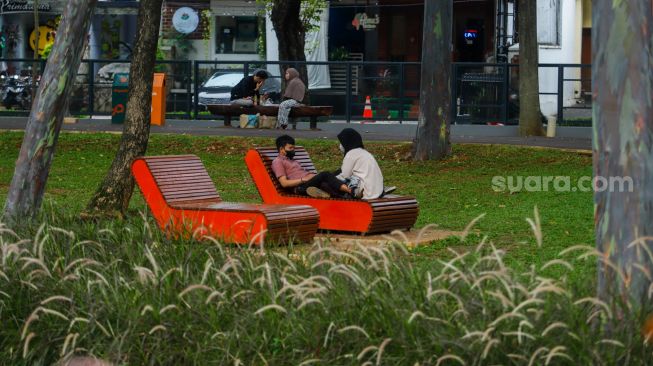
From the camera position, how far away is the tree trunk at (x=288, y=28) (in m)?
33.0

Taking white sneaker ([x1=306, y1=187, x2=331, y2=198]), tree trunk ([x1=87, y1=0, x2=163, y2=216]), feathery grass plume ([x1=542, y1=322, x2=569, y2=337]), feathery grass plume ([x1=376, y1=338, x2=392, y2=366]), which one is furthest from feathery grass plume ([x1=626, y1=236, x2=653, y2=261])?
tree trunk ([x1=87, y1=0, x2=163, y2=216])

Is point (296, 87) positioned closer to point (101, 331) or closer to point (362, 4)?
point (362, 4)

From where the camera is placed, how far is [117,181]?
15141 millimetres

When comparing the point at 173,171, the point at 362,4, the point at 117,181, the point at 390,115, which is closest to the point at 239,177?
the point at 117,181

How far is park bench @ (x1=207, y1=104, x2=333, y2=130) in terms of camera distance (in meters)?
28.5

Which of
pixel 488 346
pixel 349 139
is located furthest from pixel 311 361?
pixel 349 139

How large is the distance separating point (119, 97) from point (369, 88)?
5547mm

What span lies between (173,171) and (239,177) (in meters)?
7.93

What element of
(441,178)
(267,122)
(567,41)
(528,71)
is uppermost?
(567,41)

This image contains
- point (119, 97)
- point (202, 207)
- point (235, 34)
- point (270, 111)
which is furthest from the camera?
point (235, 34)

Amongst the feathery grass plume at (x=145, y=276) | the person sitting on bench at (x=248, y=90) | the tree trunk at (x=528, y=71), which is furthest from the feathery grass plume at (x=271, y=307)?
the person sitting on bench at (x=248, y=90)

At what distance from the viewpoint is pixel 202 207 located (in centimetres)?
1250

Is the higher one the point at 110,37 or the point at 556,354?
the point at 110,37

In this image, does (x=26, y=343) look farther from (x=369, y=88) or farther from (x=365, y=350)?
(x=369, y=88)
